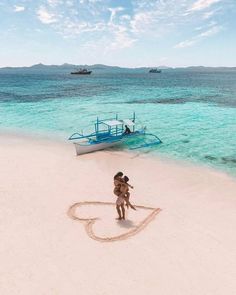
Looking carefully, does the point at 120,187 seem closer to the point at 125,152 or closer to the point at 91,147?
the point at 91,147

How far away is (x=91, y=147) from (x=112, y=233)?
12.1m

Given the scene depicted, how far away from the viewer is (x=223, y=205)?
14.7 m

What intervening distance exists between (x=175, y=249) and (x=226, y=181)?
8.88 m

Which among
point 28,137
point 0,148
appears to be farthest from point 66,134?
point 0,148

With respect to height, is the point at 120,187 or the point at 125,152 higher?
the point at 120,187

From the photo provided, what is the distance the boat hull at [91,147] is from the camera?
22.4 m

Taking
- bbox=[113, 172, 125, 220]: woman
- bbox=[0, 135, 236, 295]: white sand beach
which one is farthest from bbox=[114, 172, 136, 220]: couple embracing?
bbox=[0, 135, 236, 295]: white sand beach

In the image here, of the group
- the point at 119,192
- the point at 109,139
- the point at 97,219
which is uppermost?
the point at 119,192

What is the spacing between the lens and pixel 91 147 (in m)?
23.1

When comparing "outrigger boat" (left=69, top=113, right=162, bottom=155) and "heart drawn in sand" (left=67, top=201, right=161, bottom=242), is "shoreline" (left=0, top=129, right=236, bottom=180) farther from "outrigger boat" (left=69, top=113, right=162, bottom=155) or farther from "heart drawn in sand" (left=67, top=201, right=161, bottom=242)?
"heart drawn in sand" (left=67, top=201, right=161, bottom=242)

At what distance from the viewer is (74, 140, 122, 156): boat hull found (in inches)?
880

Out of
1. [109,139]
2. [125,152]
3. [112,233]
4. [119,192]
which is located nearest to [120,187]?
[119,192]

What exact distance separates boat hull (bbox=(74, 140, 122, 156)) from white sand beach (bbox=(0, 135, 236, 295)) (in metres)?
2.72

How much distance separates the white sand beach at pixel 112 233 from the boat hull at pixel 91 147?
8.91ft
